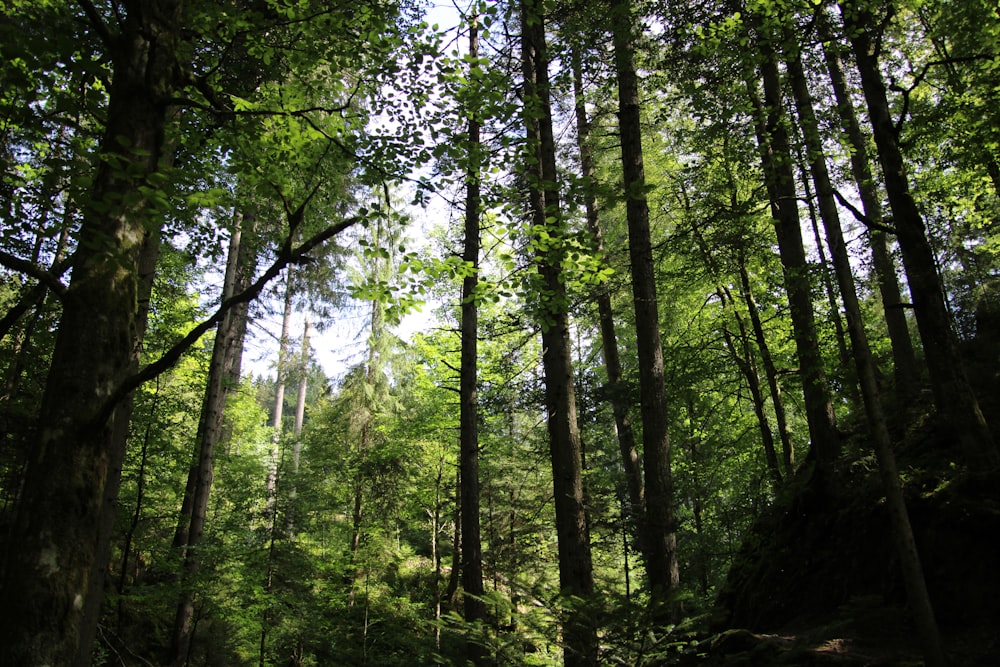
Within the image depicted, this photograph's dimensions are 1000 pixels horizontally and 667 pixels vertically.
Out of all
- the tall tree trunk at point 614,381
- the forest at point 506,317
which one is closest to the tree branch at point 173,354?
the forest at point 506,317

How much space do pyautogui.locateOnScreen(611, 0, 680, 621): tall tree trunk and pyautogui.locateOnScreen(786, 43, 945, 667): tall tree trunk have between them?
1.78 meters

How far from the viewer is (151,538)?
492 inches

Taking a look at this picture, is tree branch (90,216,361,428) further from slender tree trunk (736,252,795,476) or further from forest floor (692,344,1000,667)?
slender tree trunk (736,252,795,476)

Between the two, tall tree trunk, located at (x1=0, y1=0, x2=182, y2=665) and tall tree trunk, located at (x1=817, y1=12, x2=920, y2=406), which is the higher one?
tall tree trunk, located at (x1=817, y1=12, x2=920, y2=406)

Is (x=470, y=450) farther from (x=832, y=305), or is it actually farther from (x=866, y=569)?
(x=832, y=305)

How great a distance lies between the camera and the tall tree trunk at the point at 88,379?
6.72 feet

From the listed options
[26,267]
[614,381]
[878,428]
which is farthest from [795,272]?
[614,381]

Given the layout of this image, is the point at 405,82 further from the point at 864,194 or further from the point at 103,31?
the point at 864,194

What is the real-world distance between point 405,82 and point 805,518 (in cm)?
708

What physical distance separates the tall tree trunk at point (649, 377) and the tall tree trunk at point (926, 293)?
259cm

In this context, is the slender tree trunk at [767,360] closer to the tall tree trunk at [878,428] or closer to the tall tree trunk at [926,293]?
the tall tree trunk at [926,293]

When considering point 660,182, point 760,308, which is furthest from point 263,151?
point 760,308

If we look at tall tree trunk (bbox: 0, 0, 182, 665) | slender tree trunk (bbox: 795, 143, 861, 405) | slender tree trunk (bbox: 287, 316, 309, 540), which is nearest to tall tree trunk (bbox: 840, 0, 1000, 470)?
slender tree trunk (bbox: 795, 143, 861, 405)

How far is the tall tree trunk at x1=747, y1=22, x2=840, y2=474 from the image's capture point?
6.10m
